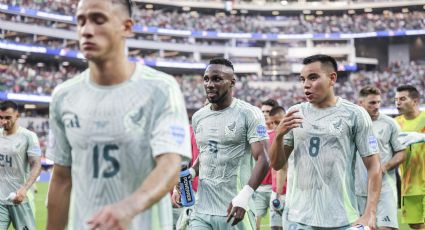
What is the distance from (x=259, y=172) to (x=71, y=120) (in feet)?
10.3

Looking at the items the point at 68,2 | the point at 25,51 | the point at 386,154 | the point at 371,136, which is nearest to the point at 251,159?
the point at 371,136

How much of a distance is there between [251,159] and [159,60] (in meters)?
62.1

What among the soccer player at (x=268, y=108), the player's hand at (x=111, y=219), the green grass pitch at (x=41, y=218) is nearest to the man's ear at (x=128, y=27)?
the player's hand at (x=111, y=219)

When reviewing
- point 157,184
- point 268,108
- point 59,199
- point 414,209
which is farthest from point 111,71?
point 268,108

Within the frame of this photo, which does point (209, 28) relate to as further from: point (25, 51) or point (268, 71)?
point (25, 51)

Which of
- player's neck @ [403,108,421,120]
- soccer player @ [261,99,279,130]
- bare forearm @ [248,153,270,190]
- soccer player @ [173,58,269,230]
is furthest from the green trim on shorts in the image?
bare forearm @ [248,153,270,190]

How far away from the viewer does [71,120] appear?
3289mm

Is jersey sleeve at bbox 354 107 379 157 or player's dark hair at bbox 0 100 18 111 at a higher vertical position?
player's dark hair at bbox 0 100 18 111

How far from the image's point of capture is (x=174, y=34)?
2854 inches

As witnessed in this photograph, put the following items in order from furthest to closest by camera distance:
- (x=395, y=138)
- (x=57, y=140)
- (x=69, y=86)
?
(x=395, y=138) < (x=57, y=140) < (x=69, y=86)

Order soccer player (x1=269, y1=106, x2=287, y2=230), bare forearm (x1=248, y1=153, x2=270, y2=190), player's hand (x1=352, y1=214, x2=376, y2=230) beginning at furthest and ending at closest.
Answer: soccer player (x1=269, y1=106, x2=287, y2=230) < bare forearm (x1=248, y1=153, x2=270, y2=190) < player's hand (x1=352, y1=214, x2=376, y2=230)

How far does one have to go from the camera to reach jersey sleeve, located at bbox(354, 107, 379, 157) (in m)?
5.70

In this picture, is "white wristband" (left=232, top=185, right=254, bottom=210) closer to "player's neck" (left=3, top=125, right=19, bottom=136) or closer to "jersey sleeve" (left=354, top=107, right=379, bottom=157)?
"jersey sleeve" (left=354, top=107, right=379, bottom=157)

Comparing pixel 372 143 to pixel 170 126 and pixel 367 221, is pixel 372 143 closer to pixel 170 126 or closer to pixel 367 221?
pixel 367 221
